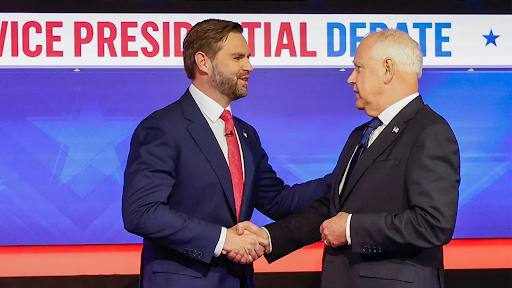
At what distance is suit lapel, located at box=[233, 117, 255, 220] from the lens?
2484mm

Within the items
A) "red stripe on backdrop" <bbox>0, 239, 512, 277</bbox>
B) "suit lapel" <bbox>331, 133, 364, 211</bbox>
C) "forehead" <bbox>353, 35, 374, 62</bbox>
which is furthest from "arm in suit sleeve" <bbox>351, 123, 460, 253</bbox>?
"red stripe on backdrop" <bbox>0, 239, 512, 277</bbox>

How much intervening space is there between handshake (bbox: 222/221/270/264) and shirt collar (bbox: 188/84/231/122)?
48 cm

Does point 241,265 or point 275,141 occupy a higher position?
point 275,141

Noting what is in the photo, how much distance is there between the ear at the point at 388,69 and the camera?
2.26 metres

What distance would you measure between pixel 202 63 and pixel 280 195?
75cm

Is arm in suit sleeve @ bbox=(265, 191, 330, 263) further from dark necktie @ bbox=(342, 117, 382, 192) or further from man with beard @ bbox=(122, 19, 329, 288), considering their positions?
dark necktie @ bbox=(342, 117, 382, 192)

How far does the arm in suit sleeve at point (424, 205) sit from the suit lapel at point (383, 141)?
4.5 inches

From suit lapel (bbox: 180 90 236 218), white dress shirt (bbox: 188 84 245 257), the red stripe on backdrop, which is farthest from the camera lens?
the red stripe on backdrop

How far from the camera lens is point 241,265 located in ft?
8.18

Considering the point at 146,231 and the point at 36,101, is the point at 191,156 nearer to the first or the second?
the point at 146,231

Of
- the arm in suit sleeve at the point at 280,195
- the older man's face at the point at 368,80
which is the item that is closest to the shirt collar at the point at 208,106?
the arm in suit sleeve at the point at 280,195

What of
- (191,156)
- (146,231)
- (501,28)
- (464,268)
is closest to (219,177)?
(191,156)

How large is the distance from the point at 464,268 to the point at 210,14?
99.3 inches

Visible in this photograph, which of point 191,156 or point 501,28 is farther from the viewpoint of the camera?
point 501,28
